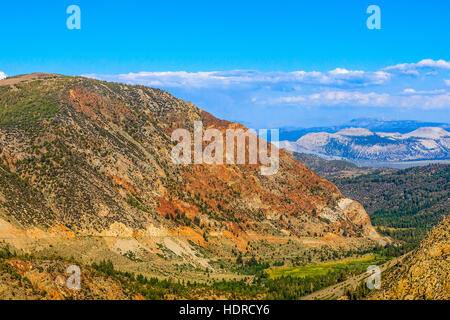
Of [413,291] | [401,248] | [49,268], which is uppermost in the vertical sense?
[49,268]

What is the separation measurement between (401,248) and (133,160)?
79.4 m

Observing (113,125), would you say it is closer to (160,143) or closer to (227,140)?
(160,143)

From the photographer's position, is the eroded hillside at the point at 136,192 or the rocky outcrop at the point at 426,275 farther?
the eroded hillside at the point at 136,192

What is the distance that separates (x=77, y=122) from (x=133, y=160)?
15907 millimetres

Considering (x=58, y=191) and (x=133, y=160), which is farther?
(x=133, y=160)

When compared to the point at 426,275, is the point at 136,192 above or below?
above

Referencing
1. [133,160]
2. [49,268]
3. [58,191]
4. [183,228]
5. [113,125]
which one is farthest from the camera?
[113,125]

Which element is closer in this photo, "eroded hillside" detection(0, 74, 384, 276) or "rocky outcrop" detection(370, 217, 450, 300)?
"rocky outcrop" detection(370, 217, 450, 300)

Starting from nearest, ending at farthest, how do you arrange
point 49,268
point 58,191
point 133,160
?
point 49,268, point 58,191, point 133,160

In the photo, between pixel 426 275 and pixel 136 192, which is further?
pixel 136 192

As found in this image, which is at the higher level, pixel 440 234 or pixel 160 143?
pixel 160 143

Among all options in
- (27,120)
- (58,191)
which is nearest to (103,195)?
(58,191)
